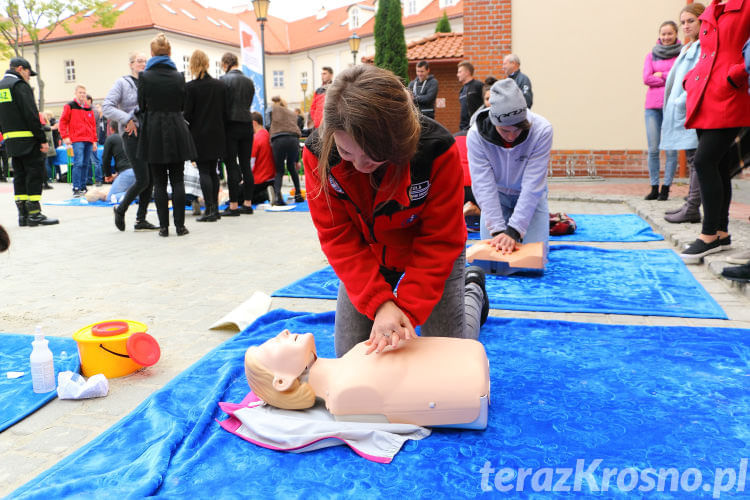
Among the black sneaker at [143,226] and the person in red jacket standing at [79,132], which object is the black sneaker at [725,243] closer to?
the black sneaker at [143,226]

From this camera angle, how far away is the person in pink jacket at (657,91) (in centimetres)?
725

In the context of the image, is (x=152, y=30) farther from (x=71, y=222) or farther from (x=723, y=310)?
(x=723, y=310)

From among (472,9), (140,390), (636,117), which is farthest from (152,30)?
(140,390)

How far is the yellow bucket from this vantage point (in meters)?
2.57

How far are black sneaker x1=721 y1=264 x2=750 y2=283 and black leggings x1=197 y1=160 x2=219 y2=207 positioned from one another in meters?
5.35

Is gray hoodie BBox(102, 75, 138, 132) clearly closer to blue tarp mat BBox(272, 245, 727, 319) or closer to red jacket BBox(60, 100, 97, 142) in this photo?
blue tarp mat BBox(272, 245, 727, 319)

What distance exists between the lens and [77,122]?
1084cm

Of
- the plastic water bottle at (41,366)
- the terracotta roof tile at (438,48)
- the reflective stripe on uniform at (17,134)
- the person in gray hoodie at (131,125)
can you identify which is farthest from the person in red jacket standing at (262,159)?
the terracotta roof tile at (438,48)

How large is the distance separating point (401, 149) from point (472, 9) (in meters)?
9.73

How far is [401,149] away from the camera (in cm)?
175

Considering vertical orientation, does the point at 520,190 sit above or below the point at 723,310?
above

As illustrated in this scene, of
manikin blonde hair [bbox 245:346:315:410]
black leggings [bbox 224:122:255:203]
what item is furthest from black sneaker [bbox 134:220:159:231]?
manikin blonde hair [bbox 245:346:315:410]

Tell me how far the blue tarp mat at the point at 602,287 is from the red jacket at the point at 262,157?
4610mm

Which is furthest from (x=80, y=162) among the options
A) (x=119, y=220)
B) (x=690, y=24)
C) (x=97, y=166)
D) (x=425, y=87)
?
(x=690, y=24)
